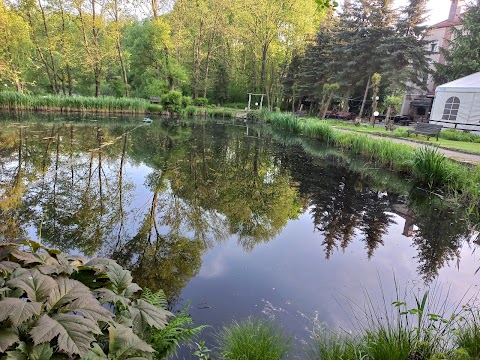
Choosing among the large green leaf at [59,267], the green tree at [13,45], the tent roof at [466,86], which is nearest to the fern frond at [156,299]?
the large green leaf at [59,267]

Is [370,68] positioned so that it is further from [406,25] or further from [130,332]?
[130,332]

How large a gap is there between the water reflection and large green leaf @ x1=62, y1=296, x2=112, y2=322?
5.04 ft

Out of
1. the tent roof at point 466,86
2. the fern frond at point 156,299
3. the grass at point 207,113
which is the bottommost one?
the fern frond at point 156,299

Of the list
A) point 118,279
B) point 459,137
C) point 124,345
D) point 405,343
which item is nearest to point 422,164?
point 405,343

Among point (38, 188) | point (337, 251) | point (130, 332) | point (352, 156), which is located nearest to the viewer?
point (130, 332)

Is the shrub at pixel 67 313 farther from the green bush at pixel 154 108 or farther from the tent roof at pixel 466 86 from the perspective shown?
the green bush at pixel 154 108

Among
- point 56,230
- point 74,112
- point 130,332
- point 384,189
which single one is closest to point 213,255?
point 56,230

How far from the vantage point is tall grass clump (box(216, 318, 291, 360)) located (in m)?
1.97

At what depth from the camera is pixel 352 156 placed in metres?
11.1

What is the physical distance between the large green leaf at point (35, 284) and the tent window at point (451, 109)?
64.6 feet

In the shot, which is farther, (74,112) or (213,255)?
(74,112)

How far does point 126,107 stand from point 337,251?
20740 mm

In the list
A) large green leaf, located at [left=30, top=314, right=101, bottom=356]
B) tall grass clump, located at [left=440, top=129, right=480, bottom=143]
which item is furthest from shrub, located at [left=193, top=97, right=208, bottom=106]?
large green leaf, located at [left=30, top=314, right=101, bottom=356]

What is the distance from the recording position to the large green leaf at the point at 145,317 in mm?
1589
